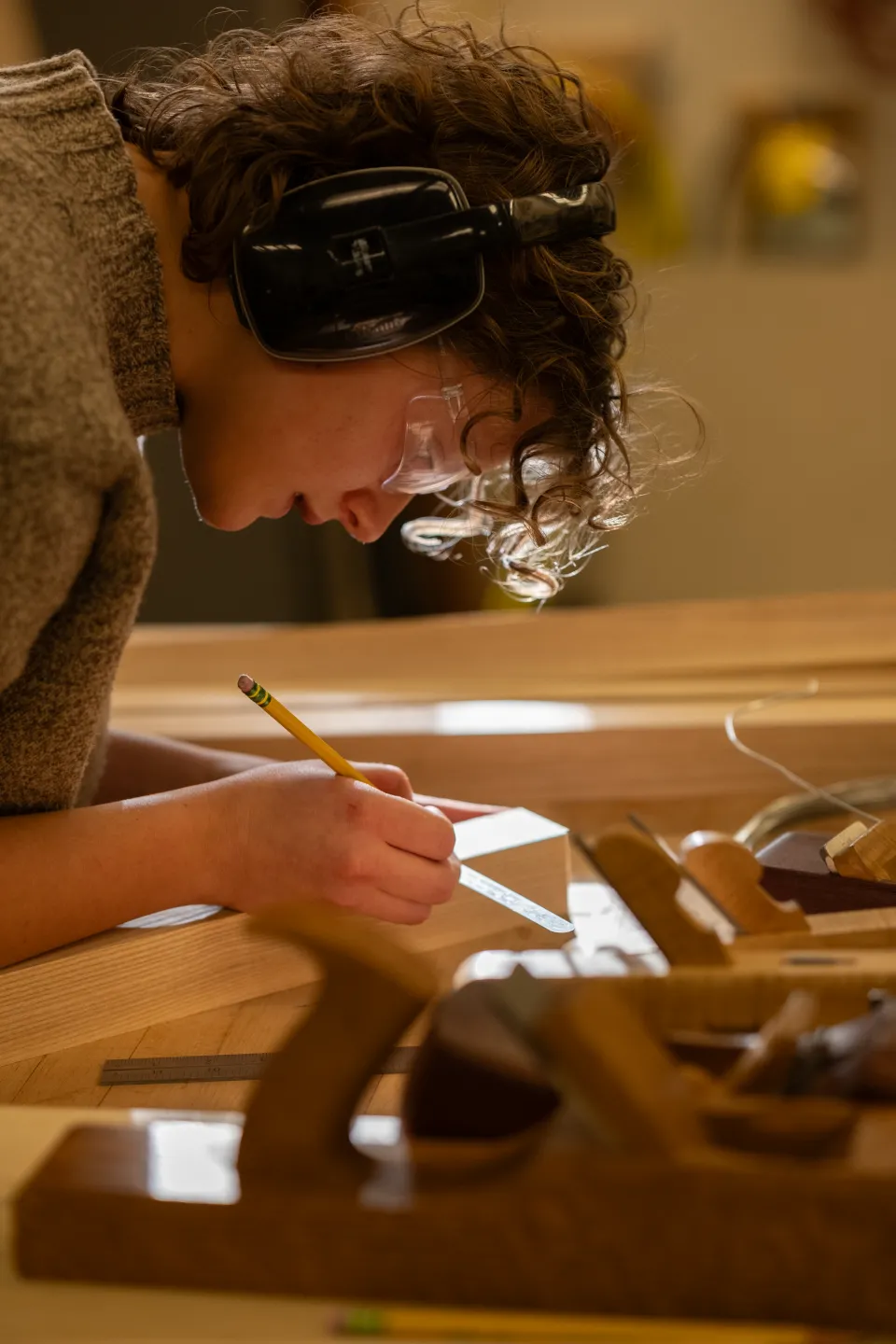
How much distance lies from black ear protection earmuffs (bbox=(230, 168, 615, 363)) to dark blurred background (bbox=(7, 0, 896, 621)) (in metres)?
1.61

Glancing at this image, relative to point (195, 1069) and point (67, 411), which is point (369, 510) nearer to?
point (67, 411)

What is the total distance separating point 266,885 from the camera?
977 millimetres

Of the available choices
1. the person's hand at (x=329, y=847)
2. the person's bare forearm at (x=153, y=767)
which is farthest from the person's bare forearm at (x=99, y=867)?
the person's bare forearm at (x=153, y=767)


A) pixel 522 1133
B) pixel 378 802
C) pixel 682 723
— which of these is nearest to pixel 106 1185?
pixel 522 1133

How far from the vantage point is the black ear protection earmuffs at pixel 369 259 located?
0.87 meters

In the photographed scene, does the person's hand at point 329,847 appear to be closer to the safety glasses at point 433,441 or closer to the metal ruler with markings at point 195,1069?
the metal ruler with markings at point 195,1069

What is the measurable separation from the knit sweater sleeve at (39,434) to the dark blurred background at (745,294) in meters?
1.72

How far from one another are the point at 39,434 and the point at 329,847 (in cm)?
40

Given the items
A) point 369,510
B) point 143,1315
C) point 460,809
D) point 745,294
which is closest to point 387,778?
point 460,809

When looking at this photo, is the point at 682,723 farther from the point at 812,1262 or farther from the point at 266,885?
the point at 812,1262

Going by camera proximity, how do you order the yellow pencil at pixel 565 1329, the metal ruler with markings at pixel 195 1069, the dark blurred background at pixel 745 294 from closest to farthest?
the yellow pencil at pixel 565 1329 < the metal ruler with markings at pixel 195 1069 < the dark blurred background at pixel 745 294

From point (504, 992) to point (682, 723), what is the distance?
0.84 meters

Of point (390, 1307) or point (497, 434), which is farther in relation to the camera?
point (497, 434)

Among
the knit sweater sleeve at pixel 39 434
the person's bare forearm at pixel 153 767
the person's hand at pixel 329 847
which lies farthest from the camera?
the person's bare forearm at pixel 153 767
